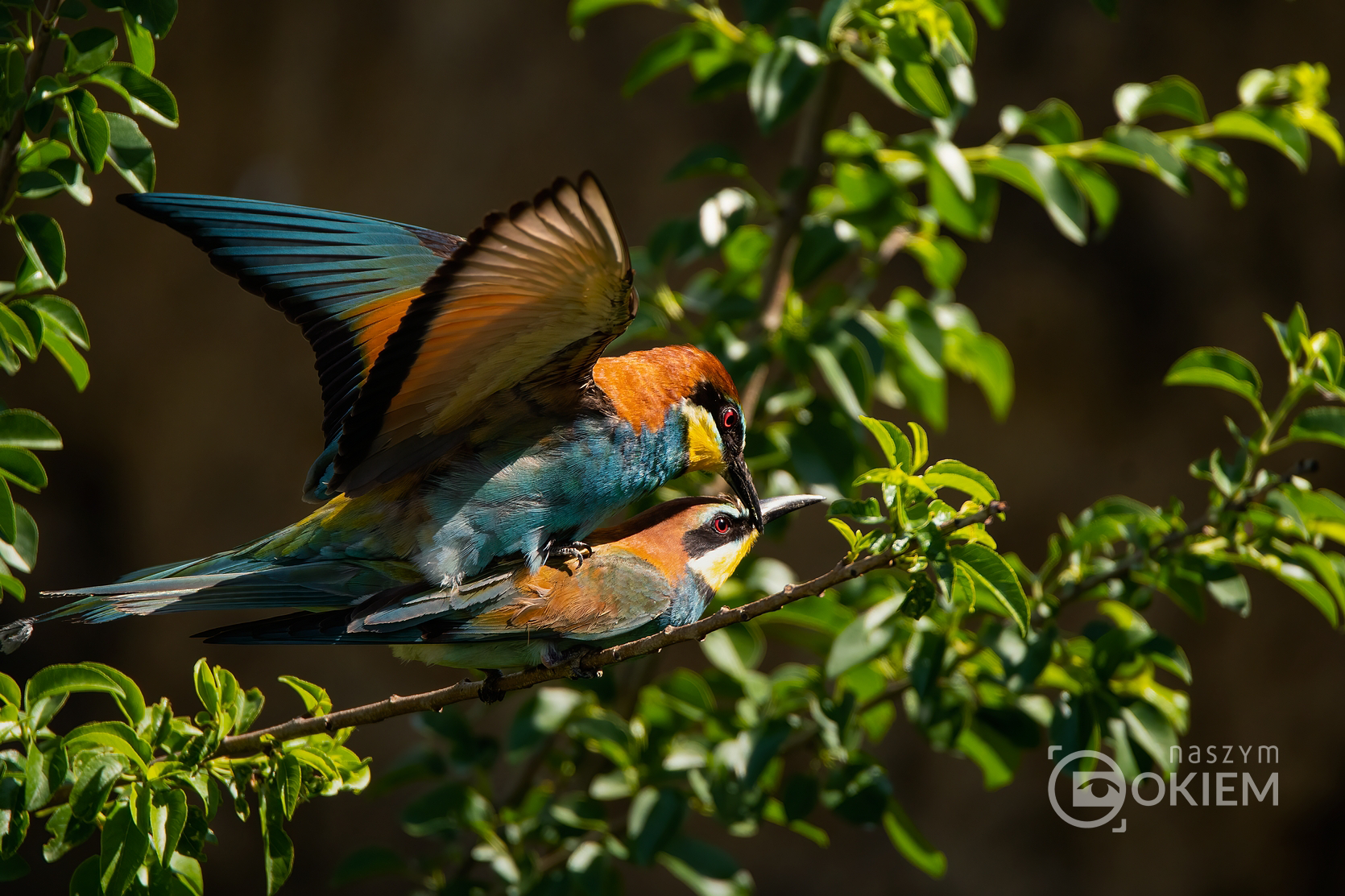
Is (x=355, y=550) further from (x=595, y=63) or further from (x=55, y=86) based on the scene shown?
(x=595, y=63)

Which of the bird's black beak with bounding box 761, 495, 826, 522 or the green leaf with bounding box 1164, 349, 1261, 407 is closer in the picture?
the green leaf with bounding box 1164, 349, 1261, 407

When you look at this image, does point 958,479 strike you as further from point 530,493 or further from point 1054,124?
point 1054,124

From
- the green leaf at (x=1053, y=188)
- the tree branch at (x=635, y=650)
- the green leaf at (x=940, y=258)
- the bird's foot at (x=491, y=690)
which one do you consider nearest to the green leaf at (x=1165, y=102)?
the green leaf at (x=1053, y=188)

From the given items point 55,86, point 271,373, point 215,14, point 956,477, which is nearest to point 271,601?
point 55,86

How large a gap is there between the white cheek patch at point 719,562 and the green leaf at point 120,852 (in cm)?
85

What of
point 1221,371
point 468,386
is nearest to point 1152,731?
point 1221,371

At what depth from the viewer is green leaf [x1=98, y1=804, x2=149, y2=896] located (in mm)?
1287

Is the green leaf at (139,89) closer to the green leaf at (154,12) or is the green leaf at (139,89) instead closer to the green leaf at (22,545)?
the green leaf at (154,12)

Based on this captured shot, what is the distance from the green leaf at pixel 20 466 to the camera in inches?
57.0

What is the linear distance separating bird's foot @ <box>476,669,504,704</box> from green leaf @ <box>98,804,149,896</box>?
44cm

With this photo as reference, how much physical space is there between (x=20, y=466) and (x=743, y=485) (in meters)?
1.07

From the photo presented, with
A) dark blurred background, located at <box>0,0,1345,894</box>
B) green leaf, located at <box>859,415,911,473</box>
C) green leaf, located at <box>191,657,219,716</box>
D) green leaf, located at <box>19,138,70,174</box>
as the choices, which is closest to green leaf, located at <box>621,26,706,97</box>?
green leaf, located at <box>19,138,70,174</box>

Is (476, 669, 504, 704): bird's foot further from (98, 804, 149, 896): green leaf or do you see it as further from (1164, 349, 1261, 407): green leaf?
(1164, 349, 1261, 407): green leaf

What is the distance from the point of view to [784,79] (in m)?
2.04
